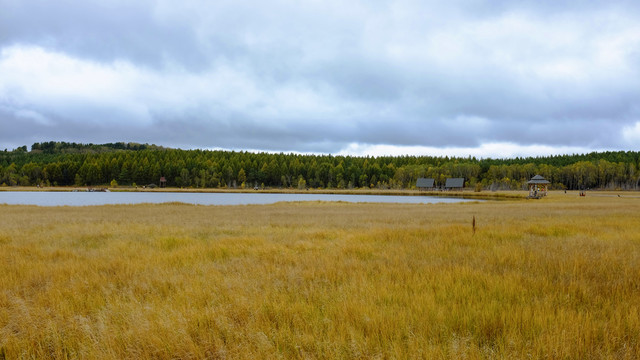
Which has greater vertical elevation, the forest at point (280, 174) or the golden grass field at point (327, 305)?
the forest at point (280, 174)

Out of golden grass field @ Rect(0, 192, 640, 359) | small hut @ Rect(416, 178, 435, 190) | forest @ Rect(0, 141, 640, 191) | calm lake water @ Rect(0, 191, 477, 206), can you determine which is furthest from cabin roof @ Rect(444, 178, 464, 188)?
golden grass field @ Rect(0, 192, 640, 359)

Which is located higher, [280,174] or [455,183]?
[280,174]

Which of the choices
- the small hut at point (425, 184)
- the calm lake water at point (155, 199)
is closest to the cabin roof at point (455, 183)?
the small hut at point (425, 184)

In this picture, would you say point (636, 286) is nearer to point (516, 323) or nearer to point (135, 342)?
point (516, 323)

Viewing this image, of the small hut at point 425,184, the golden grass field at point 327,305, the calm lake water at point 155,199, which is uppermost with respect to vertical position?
the small hut at point 425,184

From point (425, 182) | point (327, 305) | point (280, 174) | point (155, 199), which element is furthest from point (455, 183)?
point (327, 305)

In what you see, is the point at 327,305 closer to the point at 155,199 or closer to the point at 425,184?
the point at 155,199

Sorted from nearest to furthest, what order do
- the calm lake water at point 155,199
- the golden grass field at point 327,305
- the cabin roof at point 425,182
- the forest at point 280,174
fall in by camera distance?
the golden grass field at point 327,305 → the calm lake water at point 155,199 → the cabin roof at point 425,182 → the forest at point 280,174

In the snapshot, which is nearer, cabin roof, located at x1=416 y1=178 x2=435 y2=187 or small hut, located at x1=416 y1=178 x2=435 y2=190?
cabin roof, located at x1=416 y1=178 x2=435 y2=187

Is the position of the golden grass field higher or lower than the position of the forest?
lower

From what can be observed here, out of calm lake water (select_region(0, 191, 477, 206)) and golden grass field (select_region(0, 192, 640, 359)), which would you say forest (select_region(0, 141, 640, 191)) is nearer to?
calm lake water (select_region(0, 191, 477, 206))

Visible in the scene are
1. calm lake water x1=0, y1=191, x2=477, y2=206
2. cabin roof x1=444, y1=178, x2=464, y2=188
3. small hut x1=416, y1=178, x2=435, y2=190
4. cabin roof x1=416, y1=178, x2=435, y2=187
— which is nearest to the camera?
calm lake water x1=0, y1=191, x2=477, y2=206

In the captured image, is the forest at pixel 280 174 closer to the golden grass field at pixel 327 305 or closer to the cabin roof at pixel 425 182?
the cabin roof at pixel 425 182

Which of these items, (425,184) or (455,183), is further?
(425,184)
